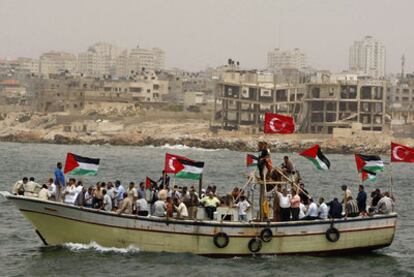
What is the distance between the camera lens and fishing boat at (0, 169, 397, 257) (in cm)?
3170

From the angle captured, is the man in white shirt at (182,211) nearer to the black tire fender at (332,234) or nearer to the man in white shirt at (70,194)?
the man in white shirt at (70,194)

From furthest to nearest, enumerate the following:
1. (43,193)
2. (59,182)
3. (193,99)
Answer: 1. (193,99)
2. (59,182)
3. (43,193)

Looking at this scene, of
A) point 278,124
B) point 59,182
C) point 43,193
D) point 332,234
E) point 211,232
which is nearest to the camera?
point 211,232

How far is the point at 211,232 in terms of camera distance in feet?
104

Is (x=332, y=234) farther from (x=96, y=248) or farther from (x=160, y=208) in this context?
(x=96, y=248)

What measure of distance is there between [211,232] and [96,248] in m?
3.14

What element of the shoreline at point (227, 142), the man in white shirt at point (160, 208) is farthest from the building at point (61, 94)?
the man in white shirt at point (160, 208)

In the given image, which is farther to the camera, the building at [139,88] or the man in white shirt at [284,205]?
the building at [139,88]

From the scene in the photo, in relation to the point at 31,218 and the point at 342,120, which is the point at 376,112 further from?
the point at 31,218

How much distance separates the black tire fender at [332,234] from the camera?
106ft

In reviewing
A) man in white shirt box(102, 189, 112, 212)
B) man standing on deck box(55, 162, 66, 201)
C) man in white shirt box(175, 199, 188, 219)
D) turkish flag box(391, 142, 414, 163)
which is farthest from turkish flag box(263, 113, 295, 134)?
man standing on deck box(55, 162, 66, 201)

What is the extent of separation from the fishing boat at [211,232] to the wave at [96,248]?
0.11 metres

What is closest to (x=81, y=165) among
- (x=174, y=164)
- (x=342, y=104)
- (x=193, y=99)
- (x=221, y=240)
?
(x=174, y=164)

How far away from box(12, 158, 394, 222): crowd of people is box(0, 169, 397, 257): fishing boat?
321 mm
